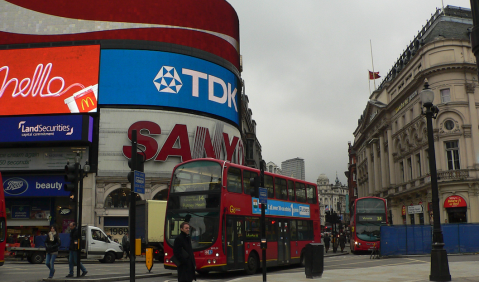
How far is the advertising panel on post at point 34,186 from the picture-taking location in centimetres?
4494

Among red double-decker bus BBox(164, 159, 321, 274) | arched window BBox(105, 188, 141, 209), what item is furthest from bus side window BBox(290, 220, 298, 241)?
arched window BBox(105, 188, 141, 209)

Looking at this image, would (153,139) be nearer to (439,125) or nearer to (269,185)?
(269,185)

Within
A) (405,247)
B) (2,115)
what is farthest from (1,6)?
(405,247)

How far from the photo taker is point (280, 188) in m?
23.3

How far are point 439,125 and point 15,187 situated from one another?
41.9 meters

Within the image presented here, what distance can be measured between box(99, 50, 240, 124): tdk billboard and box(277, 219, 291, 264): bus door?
2705cm

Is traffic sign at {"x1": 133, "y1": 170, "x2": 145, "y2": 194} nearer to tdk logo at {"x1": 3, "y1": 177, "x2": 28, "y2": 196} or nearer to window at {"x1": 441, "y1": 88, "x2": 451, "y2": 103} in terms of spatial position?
tdk logo at {"x1": 3, "y1": 177, "x2": 28, "y2": 196}

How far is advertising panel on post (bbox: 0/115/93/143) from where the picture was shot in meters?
44.1

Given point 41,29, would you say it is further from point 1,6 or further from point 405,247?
point 405,247

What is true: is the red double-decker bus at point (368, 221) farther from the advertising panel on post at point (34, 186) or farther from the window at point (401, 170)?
the window at point (401, 170)

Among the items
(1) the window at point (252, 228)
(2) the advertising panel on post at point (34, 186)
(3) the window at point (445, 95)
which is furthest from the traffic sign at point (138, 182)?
(3) the window at point (445, 95)

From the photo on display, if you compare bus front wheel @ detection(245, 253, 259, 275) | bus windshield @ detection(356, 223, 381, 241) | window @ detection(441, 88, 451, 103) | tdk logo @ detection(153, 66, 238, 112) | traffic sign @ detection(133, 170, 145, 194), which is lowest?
bus front wheel @ detection(245, 253, 259, 275)

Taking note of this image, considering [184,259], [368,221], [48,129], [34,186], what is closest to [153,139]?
[48,129]

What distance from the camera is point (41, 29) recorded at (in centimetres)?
4912
